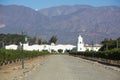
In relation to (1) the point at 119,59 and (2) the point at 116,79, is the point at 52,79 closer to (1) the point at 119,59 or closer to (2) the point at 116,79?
(2) the point at 116,79

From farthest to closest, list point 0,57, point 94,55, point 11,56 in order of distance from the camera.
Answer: point 94,55 → point 11,56 → point 0,57

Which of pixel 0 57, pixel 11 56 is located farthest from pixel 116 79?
pixel 11 56

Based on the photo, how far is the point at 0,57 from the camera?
49.9m

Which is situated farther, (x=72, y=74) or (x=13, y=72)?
(x=13, y=72)

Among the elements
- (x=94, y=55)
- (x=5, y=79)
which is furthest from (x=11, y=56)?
(x=94, y=55)

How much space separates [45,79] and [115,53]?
136 ft

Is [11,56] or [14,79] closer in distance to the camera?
[14,79]

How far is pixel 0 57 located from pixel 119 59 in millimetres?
21577

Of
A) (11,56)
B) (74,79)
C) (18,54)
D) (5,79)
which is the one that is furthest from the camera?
(18,54)

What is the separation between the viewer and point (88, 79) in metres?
24.8

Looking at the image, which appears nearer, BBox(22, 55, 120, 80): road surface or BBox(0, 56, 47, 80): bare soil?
BBox(22, 55, 120, 80): road surface

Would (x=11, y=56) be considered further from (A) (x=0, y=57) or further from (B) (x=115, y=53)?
(B) (x=115, y=53)

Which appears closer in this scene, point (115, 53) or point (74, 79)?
point (74, 79)

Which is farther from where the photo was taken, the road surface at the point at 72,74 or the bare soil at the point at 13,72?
the bare soil at the point at 13,72
